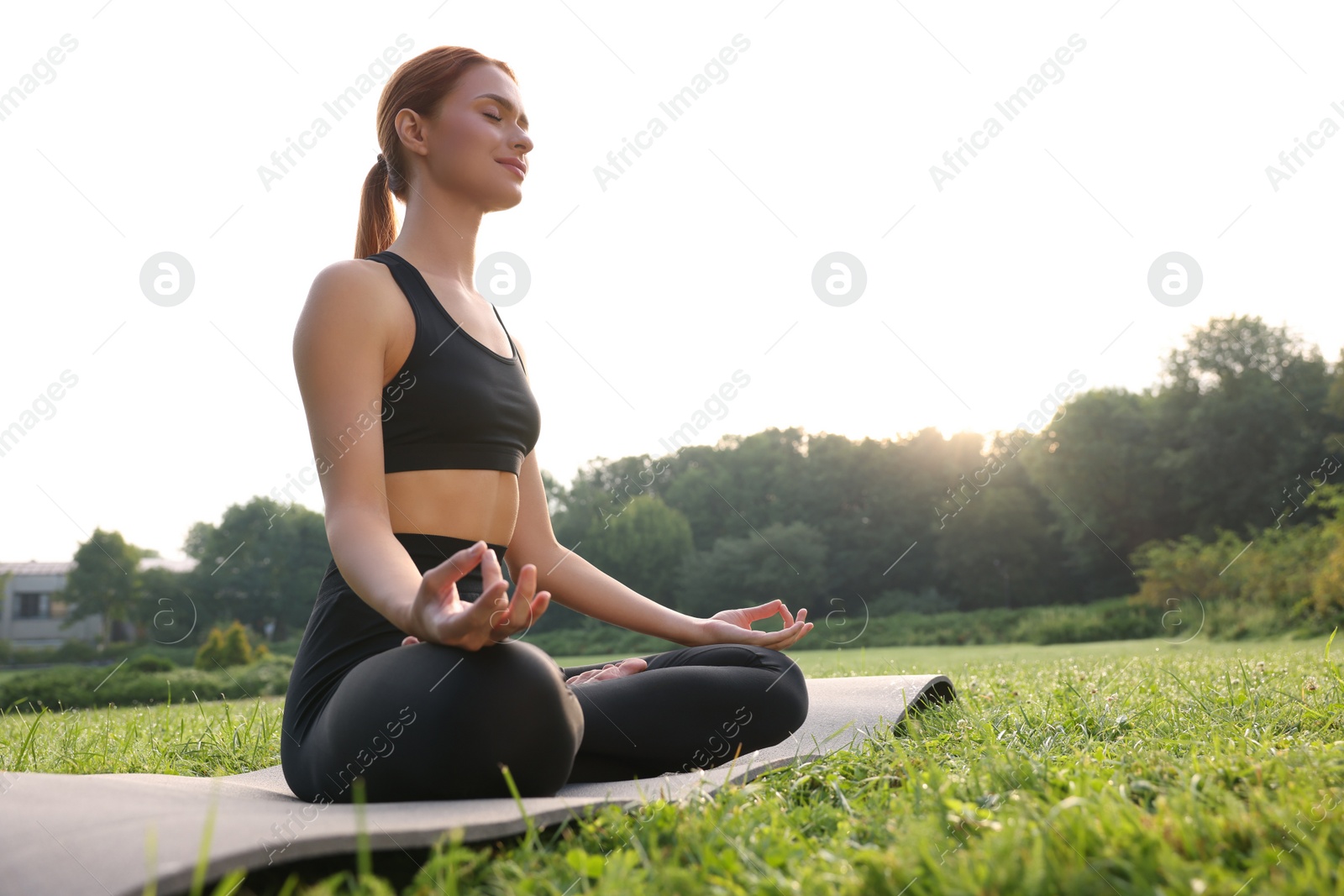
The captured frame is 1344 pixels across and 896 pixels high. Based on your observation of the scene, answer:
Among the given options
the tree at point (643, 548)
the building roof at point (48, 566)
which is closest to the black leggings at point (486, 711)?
the tree at point (643, 548)

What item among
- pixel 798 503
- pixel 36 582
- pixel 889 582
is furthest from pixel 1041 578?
pixel 36 582

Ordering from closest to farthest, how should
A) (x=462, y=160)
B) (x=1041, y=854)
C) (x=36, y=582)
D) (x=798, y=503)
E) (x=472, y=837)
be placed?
(x=1041, y=854) → (x=472, y=837) → (x=462, y=160) → (x=798, y=503) → (x=36, y=582)

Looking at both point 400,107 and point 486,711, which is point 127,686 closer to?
point 400,107

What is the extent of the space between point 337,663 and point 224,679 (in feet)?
58.8

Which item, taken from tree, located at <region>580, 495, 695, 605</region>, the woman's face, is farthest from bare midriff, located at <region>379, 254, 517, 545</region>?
tree, located at <region>580, 495, 695, 605</region>

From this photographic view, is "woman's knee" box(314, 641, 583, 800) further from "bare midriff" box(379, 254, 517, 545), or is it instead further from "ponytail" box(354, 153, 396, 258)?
"ponytail" box(354, 153, 396, 258)

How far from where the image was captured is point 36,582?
185ft

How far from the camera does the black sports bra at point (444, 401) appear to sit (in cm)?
238

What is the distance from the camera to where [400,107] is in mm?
2771

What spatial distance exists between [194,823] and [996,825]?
1.37 m

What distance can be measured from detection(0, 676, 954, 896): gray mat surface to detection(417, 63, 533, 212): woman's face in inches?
70.7

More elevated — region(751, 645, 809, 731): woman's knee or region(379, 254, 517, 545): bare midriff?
region(751, 645, 809, 731): woman's knee

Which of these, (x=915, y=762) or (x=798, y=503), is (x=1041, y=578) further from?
(x=915, y=762)

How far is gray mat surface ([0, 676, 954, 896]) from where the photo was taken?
1332 mm
